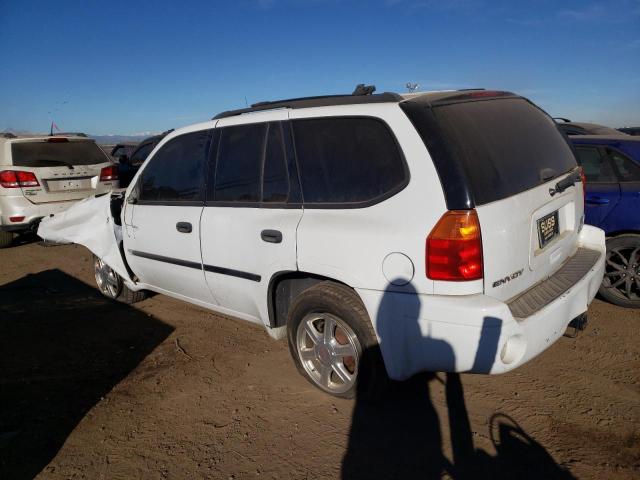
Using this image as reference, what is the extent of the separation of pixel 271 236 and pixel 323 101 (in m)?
0.91

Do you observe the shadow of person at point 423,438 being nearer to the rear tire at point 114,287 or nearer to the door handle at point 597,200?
the door handle at point 597,200

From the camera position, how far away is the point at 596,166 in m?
4.21

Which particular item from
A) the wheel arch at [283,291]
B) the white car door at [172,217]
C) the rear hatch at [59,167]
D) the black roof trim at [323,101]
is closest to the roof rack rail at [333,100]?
the black roof trim at [323,101]

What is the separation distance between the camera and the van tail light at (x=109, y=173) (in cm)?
753

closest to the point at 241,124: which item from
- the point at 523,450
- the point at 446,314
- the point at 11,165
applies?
the point at 446,314

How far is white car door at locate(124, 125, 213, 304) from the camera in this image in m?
3.42

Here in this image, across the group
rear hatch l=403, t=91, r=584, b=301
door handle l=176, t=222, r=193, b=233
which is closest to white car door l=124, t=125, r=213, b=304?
door handle l=176, t=222, r=193, b=233

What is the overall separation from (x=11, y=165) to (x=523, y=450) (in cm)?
747

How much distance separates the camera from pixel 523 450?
7.85 feet

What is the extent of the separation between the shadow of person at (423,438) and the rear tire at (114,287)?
303 cm

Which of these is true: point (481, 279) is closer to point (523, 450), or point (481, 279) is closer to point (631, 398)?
point (523, 450)

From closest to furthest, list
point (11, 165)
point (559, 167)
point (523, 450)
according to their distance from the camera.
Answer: point (523, 450) → point (559, 167) → point (11, 165)

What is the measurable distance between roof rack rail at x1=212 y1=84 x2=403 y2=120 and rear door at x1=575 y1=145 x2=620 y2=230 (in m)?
2.29

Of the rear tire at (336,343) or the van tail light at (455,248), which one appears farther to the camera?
the rear tire at (336,343)
